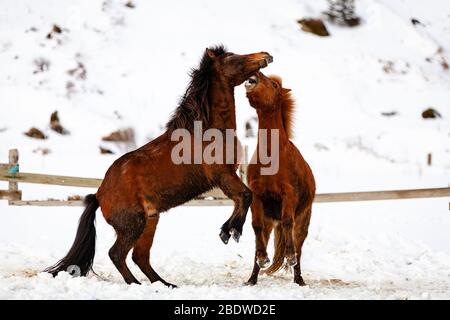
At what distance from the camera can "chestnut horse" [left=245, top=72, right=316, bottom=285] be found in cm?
618

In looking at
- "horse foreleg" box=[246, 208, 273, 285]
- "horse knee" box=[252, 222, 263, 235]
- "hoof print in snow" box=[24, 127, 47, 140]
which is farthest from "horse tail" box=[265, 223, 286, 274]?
"hoof print in snow" box=[24, 127, 47, 140]

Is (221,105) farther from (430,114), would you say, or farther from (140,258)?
(430,114)

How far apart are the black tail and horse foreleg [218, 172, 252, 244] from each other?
4.63 feet

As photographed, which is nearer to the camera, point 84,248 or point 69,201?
point 84,248

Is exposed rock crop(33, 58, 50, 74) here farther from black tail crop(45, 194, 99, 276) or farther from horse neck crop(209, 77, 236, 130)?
horse neck crop(209, 77, 236, 130)

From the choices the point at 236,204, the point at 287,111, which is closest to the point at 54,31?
the point at 287,111

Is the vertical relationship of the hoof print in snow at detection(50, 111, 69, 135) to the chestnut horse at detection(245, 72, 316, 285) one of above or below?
below

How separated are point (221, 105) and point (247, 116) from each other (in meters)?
15.3

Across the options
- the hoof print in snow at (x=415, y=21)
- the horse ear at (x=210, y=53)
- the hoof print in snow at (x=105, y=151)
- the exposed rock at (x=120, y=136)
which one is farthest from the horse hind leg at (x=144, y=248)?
the hoof print in snow at (x=415, y=21)

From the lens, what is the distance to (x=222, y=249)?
9.16 meters

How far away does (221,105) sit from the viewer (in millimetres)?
6094

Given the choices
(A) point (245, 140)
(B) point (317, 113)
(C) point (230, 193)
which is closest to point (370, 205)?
(C) point (230, 193)

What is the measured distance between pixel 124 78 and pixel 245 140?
21.4ft

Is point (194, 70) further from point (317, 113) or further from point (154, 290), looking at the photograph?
point (317, 113)
